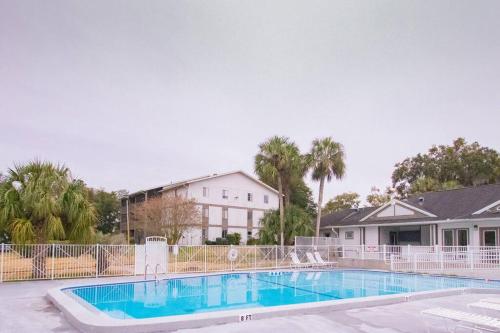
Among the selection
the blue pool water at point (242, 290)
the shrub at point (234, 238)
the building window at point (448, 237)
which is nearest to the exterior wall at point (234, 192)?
the shrub at point (234, 238)

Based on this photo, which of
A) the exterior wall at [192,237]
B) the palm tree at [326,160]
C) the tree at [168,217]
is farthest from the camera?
the exterior wall at [192,237]

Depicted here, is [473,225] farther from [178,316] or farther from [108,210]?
[108,210]

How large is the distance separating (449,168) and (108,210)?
43.0 m

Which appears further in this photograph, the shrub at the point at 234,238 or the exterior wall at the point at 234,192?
the shrub at the point at 234,238

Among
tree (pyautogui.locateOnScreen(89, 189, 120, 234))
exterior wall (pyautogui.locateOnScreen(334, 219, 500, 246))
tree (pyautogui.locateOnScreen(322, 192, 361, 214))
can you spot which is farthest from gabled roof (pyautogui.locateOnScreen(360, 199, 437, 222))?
tree (pyautogui.locateOnScreen(89, 189, 120, 234))

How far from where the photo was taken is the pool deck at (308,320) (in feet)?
28.9

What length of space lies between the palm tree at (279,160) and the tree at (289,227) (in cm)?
67

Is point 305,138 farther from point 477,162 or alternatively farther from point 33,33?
point 477,162

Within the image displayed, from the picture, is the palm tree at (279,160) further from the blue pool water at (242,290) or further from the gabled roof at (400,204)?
the blue pool water at (242,290)

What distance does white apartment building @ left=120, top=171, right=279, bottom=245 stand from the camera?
45.3 m

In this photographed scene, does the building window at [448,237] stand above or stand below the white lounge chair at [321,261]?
above

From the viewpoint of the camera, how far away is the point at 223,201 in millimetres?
48219

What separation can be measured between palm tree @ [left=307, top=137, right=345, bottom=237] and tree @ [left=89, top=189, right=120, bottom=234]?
34.4 metres

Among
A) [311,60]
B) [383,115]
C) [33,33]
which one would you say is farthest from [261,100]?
[33,33]
